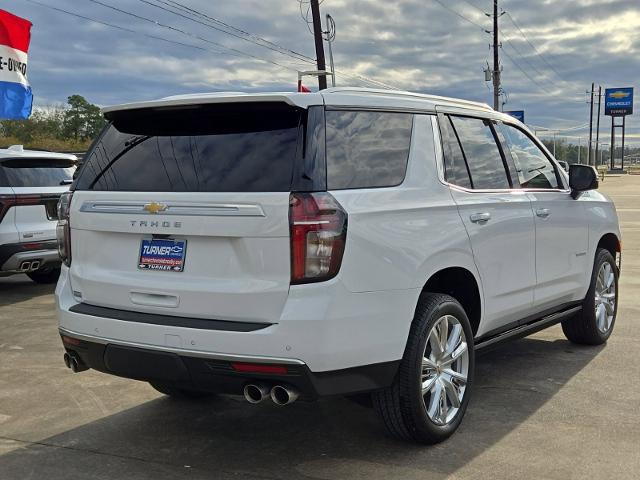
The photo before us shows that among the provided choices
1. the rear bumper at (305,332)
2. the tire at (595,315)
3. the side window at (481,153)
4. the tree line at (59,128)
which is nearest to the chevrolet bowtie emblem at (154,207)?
the rear bumper at (305,332)

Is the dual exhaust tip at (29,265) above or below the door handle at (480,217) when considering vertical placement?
below

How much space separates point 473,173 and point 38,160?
21.3ft

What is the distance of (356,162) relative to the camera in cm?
357

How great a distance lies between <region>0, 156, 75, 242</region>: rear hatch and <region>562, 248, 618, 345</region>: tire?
6145 millimetres

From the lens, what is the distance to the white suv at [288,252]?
128 inches

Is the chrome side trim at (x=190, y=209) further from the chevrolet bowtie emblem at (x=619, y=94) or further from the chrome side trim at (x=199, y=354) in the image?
the chevrolet bowtie emblem at (x=619, y=94)

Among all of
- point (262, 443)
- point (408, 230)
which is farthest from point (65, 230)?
point (408, 230)

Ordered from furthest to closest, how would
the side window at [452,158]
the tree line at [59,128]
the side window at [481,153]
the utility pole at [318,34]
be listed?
the tree line at [59,128] → the utility pole at [318,34] → the side window at [481,153] → the side window at [452,158]

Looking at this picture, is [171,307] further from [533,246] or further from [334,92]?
[533,246]

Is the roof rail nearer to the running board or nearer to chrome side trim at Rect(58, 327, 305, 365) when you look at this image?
chrome side trim at Rect(58, 327, 305, 365)

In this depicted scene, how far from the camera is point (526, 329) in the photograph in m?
4.96

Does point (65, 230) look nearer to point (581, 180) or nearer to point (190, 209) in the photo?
point (190, 209)

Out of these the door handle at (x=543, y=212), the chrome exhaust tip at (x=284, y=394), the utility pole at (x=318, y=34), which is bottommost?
the chrome exhaust tip at (x=284, y=394)

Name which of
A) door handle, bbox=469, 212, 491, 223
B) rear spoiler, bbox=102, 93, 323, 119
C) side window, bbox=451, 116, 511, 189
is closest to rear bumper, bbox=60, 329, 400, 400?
door handle, bbox=469, 212, 491, 223
